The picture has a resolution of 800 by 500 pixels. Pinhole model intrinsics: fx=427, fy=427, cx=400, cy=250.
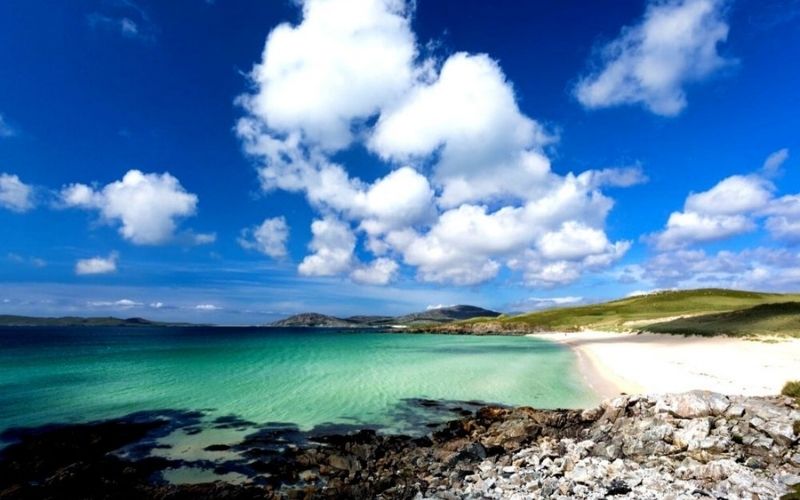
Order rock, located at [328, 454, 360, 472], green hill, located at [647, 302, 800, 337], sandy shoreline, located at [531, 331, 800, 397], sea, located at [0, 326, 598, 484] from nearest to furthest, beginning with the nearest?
rock, located at [328, 454, 360, 472], sea, located at [0, 326, 598, 484], sandy shoreline, located at [531, 331, 800, 397], green hill, located at [647, 302, 800, 337]

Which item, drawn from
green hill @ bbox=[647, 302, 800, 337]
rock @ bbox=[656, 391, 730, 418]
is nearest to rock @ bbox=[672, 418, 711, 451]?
rock @ bbox=[656, 391, 730, 418]

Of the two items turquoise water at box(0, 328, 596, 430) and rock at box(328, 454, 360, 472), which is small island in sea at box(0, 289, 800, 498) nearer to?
rock at box(328, 454, 360, 472)

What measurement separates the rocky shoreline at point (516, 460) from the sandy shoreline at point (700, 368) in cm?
915

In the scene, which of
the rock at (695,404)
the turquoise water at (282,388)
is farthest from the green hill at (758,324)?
the rock at (695,404)

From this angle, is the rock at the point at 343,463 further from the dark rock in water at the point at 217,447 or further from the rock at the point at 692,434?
the rock at the point at 692,434

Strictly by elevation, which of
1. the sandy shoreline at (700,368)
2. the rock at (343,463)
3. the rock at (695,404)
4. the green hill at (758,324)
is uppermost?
the green hill at (758,324)

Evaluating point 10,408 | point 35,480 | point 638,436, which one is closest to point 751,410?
point 638,436

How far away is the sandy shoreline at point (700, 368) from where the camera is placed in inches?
990

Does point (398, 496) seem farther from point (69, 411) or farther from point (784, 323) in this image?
point (784, 323)

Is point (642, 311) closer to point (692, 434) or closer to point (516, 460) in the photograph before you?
point (692, 434)

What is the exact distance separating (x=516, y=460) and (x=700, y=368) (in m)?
25.6

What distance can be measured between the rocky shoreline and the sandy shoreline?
9.15 meters

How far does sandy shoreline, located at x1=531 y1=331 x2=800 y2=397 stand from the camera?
2514cm

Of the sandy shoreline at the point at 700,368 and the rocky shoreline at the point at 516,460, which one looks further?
the sandy shoreline at the point at 700,368
